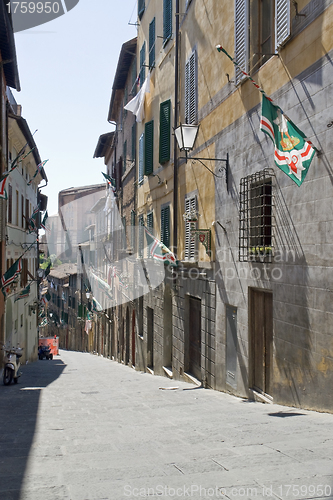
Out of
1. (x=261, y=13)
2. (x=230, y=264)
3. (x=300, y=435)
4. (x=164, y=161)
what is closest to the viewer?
(x=300, y=435)

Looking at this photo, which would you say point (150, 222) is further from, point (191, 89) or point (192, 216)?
point (191, 89)

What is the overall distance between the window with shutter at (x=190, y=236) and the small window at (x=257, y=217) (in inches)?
122

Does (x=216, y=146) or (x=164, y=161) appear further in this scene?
(x=164, y=161)

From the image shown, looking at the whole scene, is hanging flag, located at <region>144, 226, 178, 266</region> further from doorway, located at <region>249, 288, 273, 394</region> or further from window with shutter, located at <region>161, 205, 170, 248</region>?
doorway, located at <region>249, 288, 273, 394</region>

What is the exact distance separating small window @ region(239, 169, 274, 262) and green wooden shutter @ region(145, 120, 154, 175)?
8.66m

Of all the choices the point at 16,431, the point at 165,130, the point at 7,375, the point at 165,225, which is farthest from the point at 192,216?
the point at 16,431

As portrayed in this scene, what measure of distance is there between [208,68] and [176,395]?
7199 millimetres

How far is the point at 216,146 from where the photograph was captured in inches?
416

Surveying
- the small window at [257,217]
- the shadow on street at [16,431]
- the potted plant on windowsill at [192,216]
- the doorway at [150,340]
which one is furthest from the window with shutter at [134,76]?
the small window at [257,217]

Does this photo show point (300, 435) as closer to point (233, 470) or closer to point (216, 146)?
point (233, 470)

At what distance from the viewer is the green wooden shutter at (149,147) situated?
1731cm

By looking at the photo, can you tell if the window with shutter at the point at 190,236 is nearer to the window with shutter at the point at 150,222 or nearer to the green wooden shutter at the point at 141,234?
the window with shutter at the point at 150,222

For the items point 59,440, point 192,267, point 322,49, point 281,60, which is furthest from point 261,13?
point 59,440

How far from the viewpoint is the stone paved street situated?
365 cm
